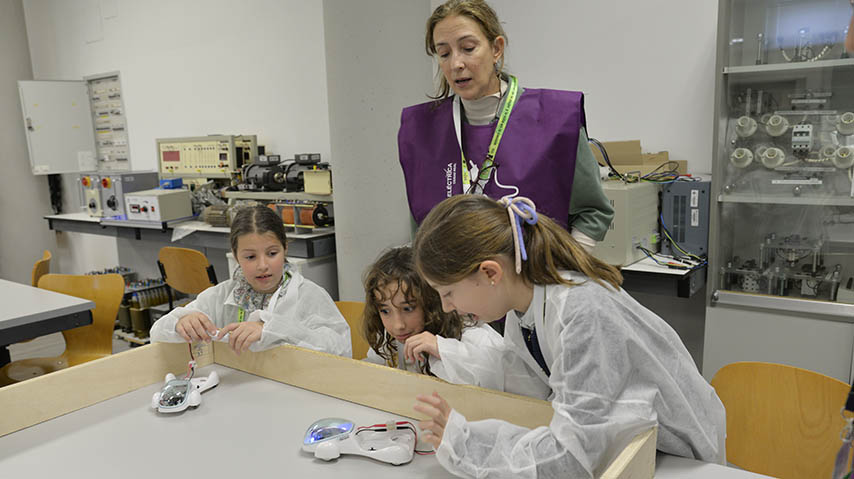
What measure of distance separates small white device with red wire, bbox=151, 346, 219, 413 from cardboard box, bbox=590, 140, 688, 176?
191 cm

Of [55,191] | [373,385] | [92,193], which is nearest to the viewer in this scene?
[373,385]

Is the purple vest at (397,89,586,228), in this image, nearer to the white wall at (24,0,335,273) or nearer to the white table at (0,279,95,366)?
the white table at (0,279,95,366)

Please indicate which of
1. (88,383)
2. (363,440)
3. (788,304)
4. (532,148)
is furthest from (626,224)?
(88,383)

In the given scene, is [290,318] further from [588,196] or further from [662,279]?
[662,279]

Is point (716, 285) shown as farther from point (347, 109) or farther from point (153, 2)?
point (153, 2)

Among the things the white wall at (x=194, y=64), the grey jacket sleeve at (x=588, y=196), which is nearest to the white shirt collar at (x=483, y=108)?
the grey jacket sleeve at (x=588, y=196)

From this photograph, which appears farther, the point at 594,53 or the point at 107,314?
the point at 594,53

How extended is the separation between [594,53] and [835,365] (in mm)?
1694

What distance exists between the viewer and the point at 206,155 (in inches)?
162

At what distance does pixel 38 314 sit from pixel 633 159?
252cm

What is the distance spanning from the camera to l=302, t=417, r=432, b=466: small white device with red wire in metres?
0.95

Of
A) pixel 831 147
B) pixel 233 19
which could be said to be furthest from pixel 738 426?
pixel 233 19

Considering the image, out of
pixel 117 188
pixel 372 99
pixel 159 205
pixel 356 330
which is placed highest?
pixel 372 99

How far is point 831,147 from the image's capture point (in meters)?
2.17
